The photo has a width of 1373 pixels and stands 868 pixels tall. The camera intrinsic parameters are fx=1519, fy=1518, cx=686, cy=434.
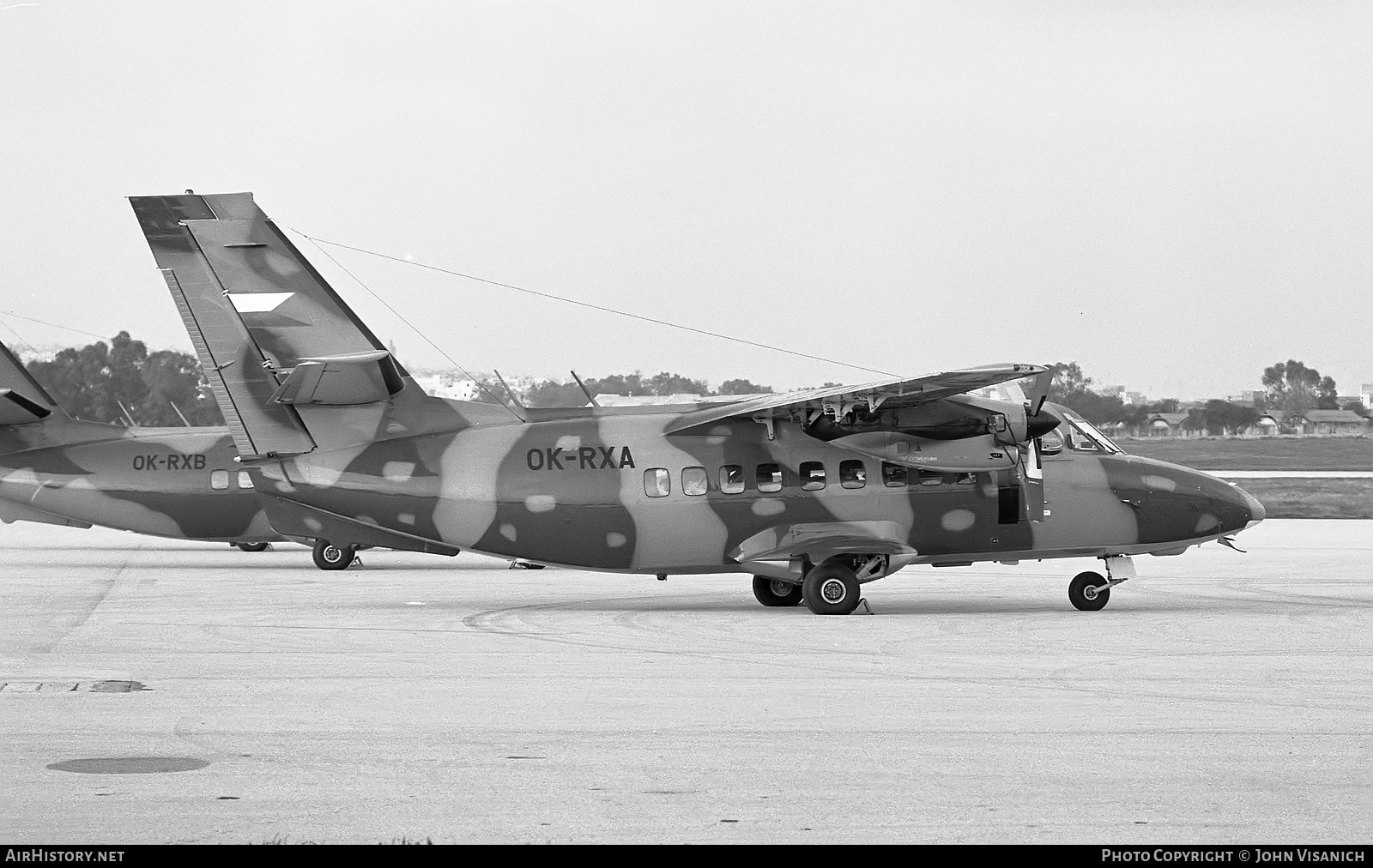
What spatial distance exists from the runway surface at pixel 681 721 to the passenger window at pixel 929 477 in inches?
77.7

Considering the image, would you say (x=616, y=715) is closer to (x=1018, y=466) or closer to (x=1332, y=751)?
(x=1332, y=751)

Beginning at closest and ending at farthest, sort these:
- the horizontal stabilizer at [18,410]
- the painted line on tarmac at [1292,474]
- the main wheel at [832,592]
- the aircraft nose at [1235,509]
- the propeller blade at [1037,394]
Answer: the propeller blade at [1037,394] → the main wheel at [832,592] → the aircraft nose at [1235,509] → the horizontal stabilizer at [18,410] → the painted line on tarmac at [1292,474]

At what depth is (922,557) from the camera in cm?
2288

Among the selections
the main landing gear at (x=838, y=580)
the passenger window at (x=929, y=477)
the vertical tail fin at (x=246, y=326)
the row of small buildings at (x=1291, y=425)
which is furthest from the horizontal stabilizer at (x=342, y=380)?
the row of small buildings at (x=1291, y=425)

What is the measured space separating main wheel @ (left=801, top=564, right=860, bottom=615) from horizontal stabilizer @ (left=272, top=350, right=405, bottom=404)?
6788mm

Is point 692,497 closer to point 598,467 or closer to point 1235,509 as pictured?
point 598,467

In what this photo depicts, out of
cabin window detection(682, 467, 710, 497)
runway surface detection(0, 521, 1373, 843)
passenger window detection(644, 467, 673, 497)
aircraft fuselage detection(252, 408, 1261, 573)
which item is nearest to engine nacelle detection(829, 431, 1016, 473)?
aircraft fuselage detection(252, 408, 1261, 573)

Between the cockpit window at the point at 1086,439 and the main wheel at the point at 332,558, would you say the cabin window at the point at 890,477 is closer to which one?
the cockpit window at the point at 1086,439

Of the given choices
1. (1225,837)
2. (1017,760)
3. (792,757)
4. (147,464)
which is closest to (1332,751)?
(1017,760)

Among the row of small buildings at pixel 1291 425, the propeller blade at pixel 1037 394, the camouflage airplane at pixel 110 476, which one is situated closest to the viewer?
the propeller blade at pixel 1037 394

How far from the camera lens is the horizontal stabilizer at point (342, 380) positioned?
2158 cm

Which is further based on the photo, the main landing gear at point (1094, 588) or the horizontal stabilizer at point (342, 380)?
the main landing gear at point (1094, 588)

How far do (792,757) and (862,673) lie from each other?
15.7ft

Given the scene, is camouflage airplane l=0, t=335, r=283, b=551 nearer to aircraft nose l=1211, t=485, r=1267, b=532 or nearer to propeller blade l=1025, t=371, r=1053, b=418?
propeller blade l=1025, t=371, r=1053, b=418
